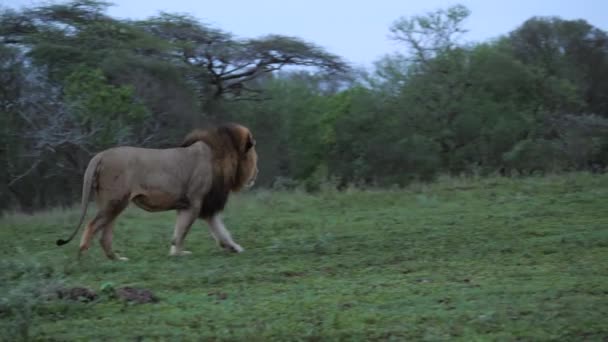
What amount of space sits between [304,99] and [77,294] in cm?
1882

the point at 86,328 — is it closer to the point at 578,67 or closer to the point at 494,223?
the point at 494,223

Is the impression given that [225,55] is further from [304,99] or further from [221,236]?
[221,236]

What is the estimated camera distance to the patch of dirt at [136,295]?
6914mm

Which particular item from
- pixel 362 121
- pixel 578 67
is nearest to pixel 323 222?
pixel 362 121

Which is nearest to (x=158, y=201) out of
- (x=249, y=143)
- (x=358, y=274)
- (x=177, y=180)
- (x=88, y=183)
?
(x=177, y=180)

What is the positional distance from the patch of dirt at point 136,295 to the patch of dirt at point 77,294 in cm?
22

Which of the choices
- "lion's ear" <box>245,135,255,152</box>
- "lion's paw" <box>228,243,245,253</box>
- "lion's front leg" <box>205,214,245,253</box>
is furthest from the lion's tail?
"lion's ear" <box>245,135,255,152</box>

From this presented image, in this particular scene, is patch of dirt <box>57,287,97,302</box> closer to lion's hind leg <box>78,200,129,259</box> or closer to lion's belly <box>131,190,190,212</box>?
lion's hind leg <box>78,200,129,259</box>

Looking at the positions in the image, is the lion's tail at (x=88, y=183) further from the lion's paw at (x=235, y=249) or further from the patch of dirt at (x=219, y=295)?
the patch of dirt at (x=219, y=295)

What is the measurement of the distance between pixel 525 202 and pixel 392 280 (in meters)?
6.32

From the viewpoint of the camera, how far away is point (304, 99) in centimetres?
2536

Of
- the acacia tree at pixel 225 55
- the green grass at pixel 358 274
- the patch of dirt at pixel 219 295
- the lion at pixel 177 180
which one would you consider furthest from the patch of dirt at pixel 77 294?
the acacia tree at pixel 225 55

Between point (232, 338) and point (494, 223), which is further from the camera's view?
point (494, 223)

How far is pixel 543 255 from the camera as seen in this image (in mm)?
8656
